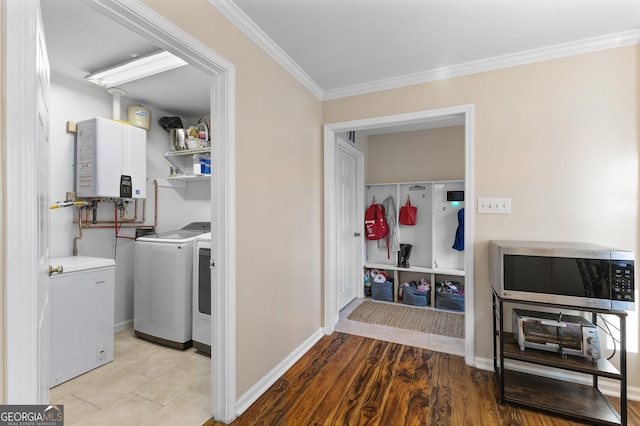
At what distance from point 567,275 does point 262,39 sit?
2.51 metres

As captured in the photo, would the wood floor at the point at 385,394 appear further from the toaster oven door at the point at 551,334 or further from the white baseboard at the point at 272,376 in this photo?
the toaster oven door at the point at 551,334

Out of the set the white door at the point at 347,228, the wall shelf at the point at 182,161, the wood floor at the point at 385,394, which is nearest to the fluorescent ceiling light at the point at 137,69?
the wall shelf at the point at 182,161

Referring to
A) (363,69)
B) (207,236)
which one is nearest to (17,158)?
(207,236)

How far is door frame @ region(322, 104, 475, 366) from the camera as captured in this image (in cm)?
230

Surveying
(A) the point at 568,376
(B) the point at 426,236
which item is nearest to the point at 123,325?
Result: (B) the point at 426,236

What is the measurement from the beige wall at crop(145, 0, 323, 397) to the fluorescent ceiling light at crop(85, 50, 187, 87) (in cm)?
62

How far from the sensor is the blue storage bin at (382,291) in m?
3.89

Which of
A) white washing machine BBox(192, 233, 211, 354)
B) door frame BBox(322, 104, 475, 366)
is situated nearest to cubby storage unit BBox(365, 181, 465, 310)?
door frame BBox(322, 104, 475, 366)

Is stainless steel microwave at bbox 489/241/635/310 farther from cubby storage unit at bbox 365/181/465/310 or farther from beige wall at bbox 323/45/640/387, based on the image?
cubby storage unit at bbox 365/181/465/310

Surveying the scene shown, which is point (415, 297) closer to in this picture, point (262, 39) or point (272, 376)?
point (272, 376)

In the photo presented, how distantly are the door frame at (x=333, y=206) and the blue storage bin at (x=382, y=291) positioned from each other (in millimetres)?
1010

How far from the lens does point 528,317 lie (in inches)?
74.5

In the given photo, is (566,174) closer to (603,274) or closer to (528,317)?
(603,274)

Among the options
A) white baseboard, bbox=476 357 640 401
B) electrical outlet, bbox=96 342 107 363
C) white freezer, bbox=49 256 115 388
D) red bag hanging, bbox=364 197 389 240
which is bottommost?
white baseboard, bbox=476 357 640 401
